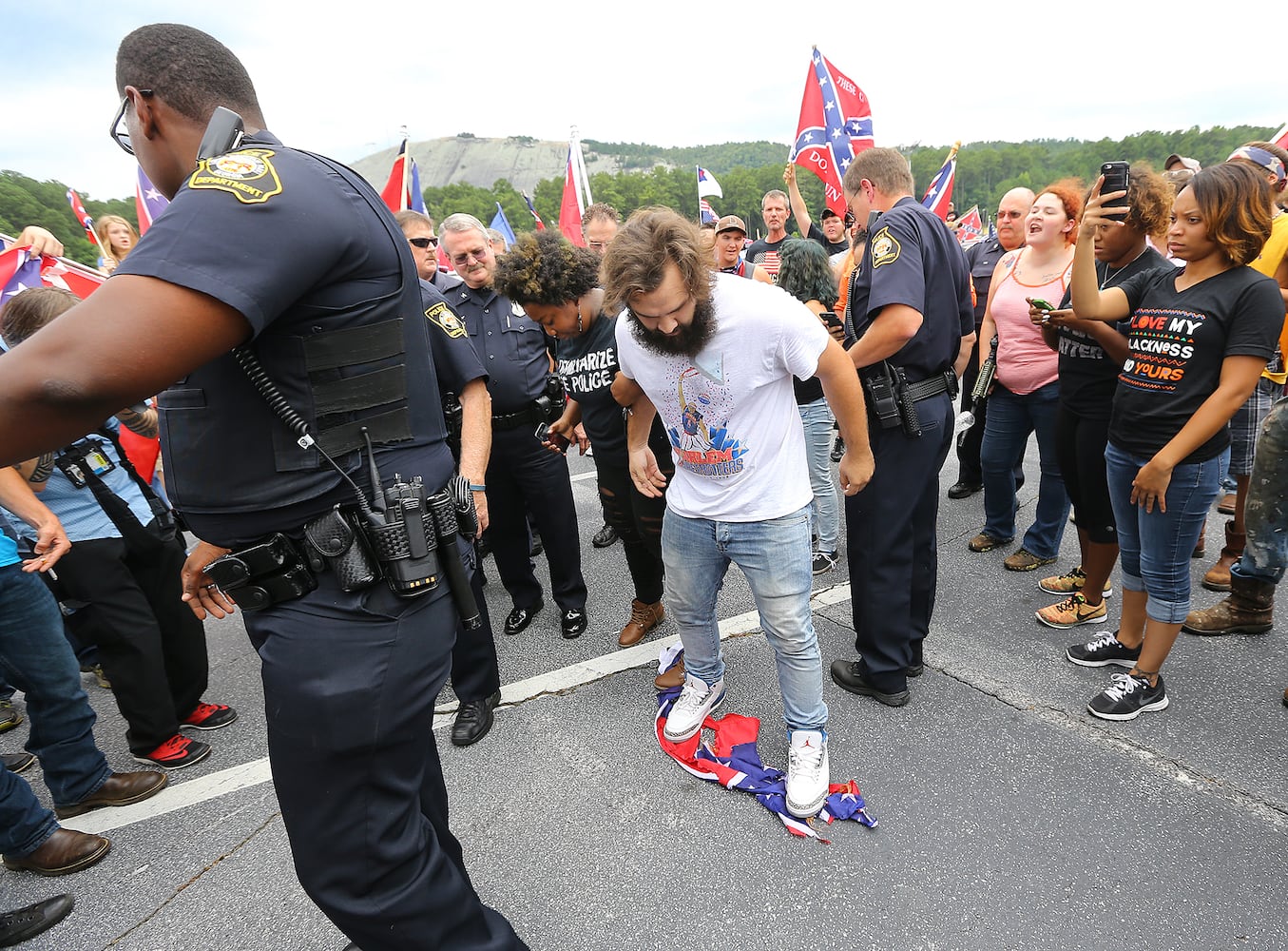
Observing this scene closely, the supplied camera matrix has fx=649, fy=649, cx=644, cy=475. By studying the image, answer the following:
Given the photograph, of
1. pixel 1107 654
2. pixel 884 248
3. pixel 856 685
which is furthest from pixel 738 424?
pixel 1107 654

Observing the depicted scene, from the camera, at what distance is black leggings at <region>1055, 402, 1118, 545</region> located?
9.84 feet

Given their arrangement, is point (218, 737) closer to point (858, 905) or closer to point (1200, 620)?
point (858, 905)

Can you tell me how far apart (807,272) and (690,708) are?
2.58m

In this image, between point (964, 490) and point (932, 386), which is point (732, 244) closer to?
point (964, 490)

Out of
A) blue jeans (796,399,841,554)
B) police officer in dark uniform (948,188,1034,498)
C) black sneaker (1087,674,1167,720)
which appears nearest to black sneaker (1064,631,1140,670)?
black sneaker (1087,674,1167,720)

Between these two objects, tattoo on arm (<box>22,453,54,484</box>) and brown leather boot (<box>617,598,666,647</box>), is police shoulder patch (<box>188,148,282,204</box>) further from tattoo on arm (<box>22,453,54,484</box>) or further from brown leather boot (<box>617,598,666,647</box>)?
brown leather boot (<box>617,598,666,647</box>)

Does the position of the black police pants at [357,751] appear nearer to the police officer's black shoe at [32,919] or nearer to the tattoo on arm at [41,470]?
the police officer's black shoe at [32,919]

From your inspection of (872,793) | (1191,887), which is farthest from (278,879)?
(1191,887)

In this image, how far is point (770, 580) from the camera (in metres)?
2.18

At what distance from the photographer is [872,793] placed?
2273mm

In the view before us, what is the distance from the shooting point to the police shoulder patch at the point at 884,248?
7.80 feet

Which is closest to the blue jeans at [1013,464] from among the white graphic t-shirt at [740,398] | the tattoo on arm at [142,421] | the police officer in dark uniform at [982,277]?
the police officer in dark uniform at [982,277]

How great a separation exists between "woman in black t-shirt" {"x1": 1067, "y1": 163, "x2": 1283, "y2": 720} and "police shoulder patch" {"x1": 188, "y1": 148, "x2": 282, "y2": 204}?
261 cm

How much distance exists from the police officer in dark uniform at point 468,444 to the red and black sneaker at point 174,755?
1140mm
